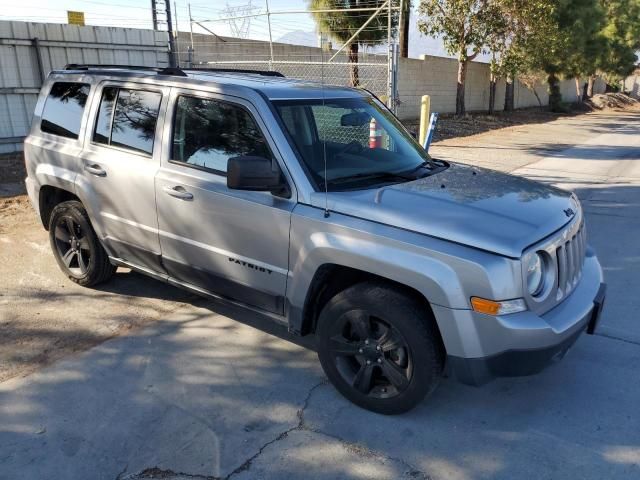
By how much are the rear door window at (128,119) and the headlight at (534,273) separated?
2724 mm

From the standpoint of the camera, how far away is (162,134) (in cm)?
408

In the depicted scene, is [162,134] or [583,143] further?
[583,143]

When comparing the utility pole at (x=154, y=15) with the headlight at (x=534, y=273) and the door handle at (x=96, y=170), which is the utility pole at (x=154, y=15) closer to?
the door handle at (x=96, y=170)

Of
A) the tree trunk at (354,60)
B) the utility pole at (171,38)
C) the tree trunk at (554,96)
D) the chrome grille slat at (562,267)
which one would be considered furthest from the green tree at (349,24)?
the tree trunk at (554,96)

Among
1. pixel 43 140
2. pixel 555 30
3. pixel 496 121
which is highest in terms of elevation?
pixel 555 30

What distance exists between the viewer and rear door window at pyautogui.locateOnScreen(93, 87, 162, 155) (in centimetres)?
420

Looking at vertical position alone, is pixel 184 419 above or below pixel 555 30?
below

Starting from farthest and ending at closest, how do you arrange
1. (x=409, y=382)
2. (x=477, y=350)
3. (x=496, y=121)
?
(x=496, y=121) → (x=409, y=382) → (x=477, y=350)

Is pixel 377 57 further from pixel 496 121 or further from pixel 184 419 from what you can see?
pixel 184 419

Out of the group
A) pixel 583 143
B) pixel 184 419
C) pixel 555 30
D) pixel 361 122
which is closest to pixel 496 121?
pixel 555 30

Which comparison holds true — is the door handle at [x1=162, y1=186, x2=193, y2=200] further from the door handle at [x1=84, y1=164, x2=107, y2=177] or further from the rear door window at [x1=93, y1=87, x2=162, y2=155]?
the door handle at [x1=84, y1=164, x2=107, y2=177]

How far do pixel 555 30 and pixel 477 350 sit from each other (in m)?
21.1

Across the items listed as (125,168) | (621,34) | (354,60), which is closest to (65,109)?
(125,168)

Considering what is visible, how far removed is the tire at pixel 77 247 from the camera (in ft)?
16.0
